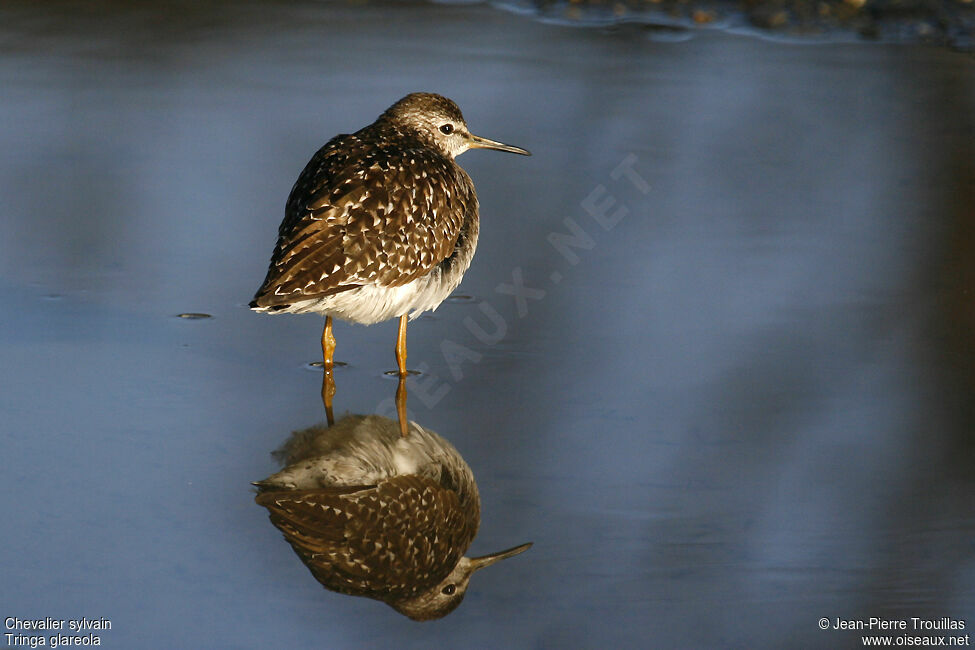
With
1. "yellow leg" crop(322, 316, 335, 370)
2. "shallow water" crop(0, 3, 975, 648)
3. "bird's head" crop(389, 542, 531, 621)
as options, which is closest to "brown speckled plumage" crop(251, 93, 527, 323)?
"yellow leg" crop(322, 316, 335, 370)

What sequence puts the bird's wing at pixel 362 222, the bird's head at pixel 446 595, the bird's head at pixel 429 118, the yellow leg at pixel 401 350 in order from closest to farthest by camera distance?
1. the bird's head at pixel 446 595
2. the bird's wing at pixel 362 222
3. the yellow leg at pixel 401 350
4. the bird's head at pixel 429 118

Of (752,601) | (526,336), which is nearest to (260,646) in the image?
(752,601)

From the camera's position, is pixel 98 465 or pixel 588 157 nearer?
pixel 98 465

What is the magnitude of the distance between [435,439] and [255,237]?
2627 millimetres

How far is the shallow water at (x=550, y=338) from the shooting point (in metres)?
4.95

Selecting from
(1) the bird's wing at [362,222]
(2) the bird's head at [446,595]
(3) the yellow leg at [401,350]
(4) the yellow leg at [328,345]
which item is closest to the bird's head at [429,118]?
(1) the bird's wing at [362,222]

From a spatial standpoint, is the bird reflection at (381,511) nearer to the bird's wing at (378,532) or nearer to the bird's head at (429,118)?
the bird's wing at (378,532)

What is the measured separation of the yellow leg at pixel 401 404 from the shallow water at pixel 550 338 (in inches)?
2.6

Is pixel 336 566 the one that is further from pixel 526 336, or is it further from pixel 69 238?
pixel 69 238

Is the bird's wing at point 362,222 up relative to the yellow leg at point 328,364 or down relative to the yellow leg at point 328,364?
up

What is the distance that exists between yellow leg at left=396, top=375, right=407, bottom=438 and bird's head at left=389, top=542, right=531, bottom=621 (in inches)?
46.5

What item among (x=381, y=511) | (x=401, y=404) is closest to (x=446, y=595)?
(x=381, y=511)

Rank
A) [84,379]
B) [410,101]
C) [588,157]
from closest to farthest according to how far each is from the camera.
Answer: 1. [84,379]
2. [410,101]
3. [588,157]

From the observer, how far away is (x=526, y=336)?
7.22 m
